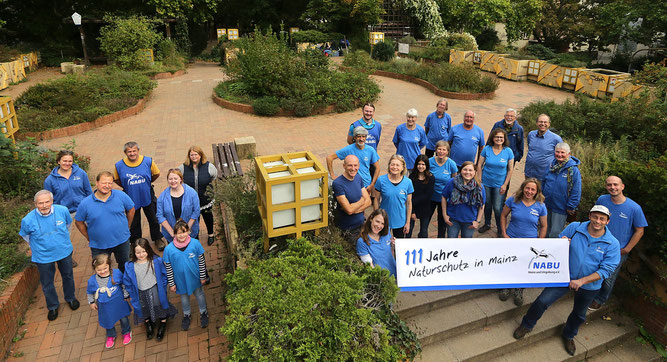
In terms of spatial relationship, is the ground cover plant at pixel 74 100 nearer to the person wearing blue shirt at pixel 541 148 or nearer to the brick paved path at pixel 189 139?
the brick paved path at pixel 189 139

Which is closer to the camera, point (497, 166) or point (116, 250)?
point (116, 250)

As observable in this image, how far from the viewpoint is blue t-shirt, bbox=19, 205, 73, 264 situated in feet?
14.4

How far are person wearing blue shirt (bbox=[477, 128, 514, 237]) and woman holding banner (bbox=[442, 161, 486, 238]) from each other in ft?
2.50

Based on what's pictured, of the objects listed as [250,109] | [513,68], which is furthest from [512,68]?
[250,109]

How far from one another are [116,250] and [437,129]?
16.4ft

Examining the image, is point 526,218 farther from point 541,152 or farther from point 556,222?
point 541,152

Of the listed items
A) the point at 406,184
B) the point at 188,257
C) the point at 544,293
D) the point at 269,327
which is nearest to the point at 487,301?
the point at 544,293

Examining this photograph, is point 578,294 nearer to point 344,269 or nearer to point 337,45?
point 344,269

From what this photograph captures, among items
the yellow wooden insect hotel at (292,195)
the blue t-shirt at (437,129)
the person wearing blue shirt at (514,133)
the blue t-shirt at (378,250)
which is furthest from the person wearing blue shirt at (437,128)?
the yellow wooden insect hotel at (292,195)

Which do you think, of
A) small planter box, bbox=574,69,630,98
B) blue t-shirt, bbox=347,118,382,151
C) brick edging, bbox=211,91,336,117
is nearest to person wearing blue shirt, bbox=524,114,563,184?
blue t-shirt, bbox=347,118,382,151

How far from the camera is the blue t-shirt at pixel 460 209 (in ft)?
16.4

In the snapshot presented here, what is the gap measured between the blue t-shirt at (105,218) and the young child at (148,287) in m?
0.60

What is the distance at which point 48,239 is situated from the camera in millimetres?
4465

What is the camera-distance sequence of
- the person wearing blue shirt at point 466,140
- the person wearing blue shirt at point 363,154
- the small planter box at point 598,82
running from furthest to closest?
the small planter box at point 598,82
the person wearing blue shirt at point 466,140
the person wearing blue shirt at point 363,154
